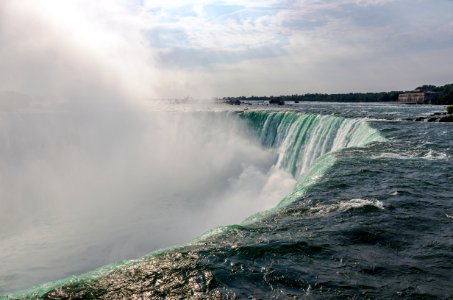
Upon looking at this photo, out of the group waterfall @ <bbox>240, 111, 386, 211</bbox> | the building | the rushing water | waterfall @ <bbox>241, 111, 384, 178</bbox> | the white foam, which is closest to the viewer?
the rushing water

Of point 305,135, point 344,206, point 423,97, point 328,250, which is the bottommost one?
point 328,250

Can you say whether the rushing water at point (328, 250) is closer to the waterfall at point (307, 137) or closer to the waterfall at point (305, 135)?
the waterfall at point (307, 137)

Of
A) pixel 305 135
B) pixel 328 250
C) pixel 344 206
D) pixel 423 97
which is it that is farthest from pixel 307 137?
pixel 423 97

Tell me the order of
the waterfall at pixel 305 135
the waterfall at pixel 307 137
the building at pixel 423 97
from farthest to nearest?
1. the building at pixel 423 97
2. the waterfall at pixel 305 135
3. the waterfall at pixel 307 137

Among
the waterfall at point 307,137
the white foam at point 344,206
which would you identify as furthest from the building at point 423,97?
the white foam at point 344,206

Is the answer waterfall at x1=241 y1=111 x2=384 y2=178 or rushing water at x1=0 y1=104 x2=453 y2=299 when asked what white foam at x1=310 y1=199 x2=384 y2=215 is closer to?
rushing water at x1=0 y1=104 x2=453 y2=299

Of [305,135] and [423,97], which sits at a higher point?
[423,97]

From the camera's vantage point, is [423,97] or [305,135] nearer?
[305,135]

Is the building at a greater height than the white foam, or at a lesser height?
greater

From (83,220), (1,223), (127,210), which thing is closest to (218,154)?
(127,210)

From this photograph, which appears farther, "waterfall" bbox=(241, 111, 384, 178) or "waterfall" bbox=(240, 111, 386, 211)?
"waterfall" bbox=(241, 111, 384, 178)

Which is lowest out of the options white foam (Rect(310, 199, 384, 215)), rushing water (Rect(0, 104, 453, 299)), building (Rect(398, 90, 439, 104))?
rushing water (Rect(0, 104, 453, 299))

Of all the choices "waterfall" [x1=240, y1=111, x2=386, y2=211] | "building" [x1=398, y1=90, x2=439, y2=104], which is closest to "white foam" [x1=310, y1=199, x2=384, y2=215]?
"waterfall" [x1=240, y1=111, x2=386, y2=211]

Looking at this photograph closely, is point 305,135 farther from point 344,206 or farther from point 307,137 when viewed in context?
point 344,206
